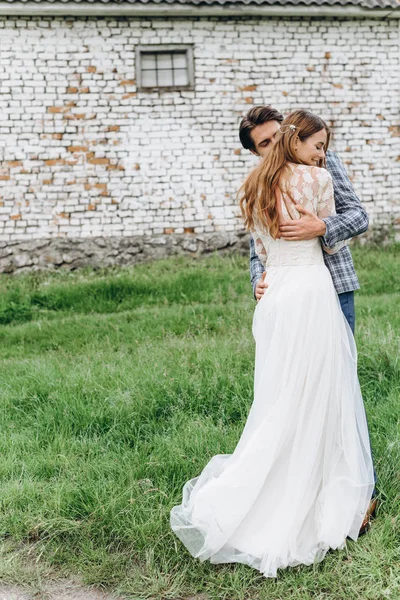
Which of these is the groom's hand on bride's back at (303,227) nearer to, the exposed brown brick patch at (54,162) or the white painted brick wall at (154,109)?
the white painted brick wall at (154,109)

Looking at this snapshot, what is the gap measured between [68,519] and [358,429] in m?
1.51

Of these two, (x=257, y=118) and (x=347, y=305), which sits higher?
(x=257, y=118)

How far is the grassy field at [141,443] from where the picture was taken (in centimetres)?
271

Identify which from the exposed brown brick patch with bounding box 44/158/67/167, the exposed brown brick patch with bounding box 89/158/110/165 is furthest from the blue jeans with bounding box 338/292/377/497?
the exposed brown brick patch with bounding box 44/158/67/167

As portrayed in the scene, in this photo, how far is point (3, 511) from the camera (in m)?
3.22

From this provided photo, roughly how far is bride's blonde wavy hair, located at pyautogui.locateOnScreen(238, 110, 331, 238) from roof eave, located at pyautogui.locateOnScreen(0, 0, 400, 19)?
877 cm

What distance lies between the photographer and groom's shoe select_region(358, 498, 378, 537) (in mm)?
2877

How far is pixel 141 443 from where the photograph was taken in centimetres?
383

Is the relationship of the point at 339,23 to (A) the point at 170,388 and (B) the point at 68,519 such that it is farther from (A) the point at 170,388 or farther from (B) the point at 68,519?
(B) the point at 68,519

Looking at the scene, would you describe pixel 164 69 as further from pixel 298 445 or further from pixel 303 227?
pixel 298 445

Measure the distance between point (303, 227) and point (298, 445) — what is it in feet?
3.25

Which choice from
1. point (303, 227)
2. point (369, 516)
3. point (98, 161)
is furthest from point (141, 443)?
point (98, 161)

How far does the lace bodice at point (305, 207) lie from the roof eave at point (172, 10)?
8.84m

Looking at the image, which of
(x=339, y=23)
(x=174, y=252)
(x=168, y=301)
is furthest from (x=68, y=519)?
(x=339, y=23)
